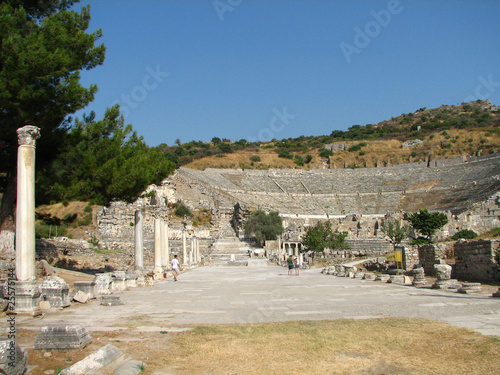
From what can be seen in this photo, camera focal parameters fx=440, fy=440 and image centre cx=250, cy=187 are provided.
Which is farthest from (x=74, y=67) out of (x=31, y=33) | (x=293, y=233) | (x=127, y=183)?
(x=293, y=233)

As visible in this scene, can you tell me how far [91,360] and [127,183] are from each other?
1221 centimetres

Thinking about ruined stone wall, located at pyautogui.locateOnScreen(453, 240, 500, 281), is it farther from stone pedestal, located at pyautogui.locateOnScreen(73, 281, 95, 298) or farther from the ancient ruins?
stone pedestal, located at pyautogui.locateOnScreen(73, 281, 95, 298)

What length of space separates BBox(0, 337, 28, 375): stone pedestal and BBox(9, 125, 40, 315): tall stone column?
452 cm

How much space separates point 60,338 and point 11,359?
117 centimetres

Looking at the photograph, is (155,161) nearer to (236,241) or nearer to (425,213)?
(425,213)

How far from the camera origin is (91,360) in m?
4.71

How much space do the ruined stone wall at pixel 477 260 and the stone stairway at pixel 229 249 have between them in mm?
24053

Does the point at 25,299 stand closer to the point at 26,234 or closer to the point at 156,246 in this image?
the point at 26,234

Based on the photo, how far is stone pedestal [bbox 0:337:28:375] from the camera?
4.33m

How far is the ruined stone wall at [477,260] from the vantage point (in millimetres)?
13524

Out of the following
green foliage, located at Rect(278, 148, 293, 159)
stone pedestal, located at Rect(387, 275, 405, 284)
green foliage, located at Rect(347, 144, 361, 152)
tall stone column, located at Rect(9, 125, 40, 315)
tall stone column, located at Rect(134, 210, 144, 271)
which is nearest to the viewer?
tall stone column, located at Rect(9, 125, 40, 315)

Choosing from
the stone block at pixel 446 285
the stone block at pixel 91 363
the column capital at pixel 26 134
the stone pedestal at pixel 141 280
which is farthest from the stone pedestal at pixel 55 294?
the stone block at pixel 446 285

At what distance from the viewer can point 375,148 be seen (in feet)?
364

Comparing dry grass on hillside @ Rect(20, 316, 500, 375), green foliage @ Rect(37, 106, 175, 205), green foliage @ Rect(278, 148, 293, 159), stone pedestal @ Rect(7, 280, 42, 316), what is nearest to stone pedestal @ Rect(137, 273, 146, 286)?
green foliage @ Rect(37, 106, 175, 205)
